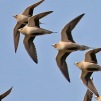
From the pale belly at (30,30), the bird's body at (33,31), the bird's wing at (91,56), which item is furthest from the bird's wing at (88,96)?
the pale belly at (30,30)

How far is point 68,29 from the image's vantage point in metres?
27.0

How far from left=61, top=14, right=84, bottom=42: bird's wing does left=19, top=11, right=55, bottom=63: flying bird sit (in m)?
0.71

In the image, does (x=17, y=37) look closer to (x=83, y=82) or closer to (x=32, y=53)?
(x=32, y=53)

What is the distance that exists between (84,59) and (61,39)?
4.50 ft

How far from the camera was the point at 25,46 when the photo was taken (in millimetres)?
29500

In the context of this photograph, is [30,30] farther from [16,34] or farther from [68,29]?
[16,34]

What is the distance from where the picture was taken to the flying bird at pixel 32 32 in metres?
27.5

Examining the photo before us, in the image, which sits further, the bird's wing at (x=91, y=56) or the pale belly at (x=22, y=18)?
the pale belly at (x=22, y=18)

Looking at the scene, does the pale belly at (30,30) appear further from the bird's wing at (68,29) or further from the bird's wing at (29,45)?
the bird's wing at (68,29)

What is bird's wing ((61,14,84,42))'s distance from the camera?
26.6 meters

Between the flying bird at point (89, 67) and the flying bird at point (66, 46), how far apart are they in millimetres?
671

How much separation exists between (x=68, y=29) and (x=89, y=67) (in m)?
1.91

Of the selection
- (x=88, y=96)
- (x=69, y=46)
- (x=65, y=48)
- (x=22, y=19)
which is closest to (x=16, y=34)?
(x=22, y=19)

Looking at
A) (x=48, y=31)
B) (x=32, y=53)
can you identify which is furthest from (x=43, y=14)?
(x=32, y=53)
